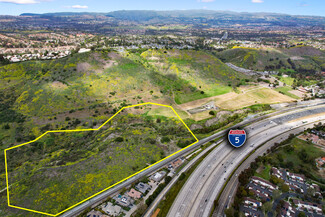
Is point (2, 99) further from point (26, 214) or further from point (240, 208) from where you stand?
point (240, 208)

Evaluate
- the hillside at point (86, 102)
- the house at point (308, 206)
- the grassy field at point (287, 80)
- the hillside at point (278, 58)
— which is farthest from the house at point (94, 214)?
the hillside at point (278, 58)

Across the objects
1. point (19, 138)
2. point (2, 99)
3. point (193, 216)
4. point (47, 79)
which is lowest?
point (193, 216)

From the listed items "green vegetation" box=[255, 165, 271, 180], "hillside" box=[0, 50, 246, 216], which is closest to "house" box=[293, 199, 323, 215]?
"green vegetation" box=[255, 165, 271, 180]

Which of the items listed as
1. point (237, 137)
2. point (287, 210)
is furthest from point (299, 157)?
point (237, 137)

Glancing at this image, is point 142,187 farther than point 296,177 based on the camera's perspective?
No

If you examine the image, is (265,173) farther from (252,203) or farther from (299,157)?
(299,157)

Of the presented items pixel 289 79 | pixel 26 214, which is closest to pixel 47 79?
pixel 26 214
